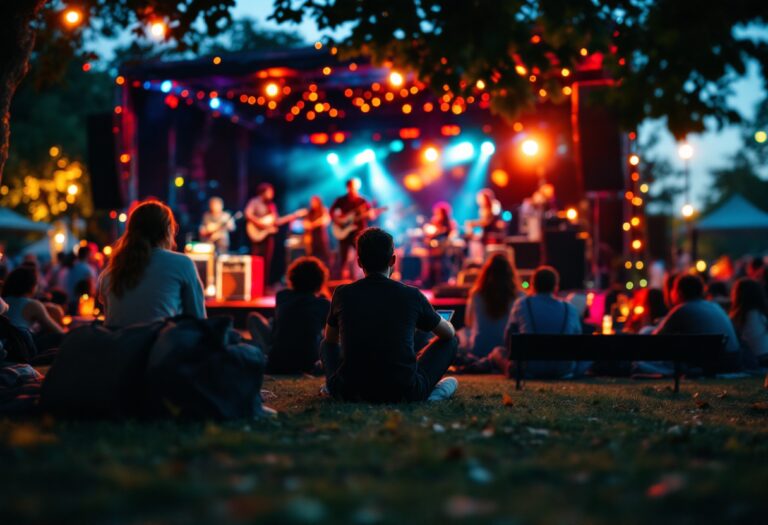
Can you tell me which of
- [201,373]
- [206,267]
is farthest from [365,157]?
[201,373]

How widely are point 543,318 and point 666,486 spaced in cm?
571

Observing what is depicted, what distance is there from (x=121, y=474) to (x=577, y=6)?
153 inches

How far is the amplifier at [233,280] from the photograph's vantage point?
15.9 m

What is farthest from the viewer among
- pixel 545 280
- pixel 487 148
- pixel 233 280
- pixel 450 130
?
pixel 487 148

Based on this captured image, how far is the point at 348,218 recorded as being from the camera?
675 inches

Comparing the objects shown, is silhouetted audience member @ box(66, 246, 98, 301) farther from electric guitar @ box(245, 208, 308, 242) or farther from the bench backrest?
the bench backrest

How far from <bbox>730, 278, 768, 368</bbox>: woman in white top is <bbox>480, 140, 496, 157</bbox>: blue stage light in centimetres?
1324

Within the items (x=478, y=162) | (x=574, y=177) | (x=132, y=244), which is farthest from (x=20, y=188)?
(x=132, y=244)

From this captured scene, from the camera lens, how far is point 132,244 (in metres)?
5.79

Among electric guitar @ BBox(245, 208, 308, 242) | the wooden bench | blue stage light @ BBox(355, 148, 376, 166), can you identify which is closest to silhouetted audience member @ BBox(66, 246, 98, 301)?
electric guitar @ BBox(245, 208, 308, 242)

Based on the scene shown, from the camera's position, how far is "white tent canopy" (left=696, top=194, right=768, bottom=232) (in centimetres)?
2491

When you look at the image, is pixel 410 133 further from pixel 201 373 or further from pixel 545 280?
pixel 201 373

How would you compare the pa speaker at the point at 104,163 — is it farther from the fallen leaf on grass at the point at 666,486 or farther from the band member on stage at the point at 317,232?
the fallen leaf on grass at the point at 666,486

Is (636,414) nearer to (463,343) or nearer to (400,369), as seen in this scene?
(400,369)
